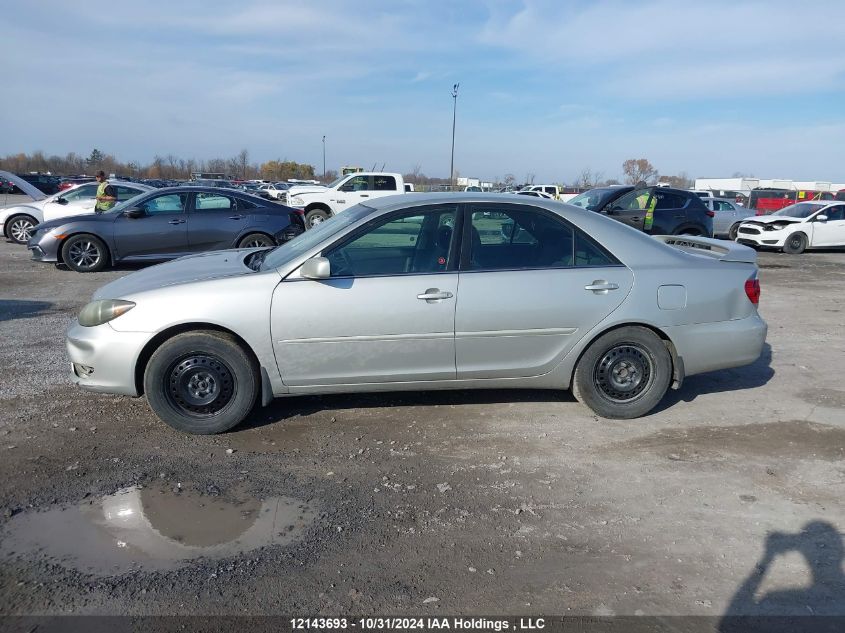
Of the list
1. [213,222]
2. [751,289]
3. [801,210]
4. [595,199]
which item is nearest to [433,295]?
[751,289]

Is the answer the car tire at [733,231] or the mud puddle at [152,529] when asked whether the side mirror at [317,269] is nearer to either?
the mud puddle at [152,529]

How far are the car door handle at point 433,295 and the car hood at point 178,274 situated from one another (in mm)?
1238

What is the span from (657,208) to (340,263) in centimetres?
1238

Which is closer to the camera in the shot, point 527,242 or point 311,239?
point 527,242

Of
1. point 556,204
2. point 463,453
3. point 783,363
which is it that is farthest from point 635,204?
point 463,453

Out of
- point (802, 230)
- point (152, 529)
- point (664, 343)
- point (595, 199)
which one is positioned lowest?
point (152, 529)

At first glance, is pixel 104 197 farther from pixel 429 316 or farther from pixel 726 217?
pixel 726 217

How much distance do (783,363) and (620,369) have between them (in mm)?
2738

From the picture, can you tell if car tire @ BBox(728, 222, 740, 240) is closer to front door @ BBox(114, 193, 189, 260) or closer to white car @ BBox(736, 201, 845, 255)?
white car @ BBox(736, 201, 845, 255)

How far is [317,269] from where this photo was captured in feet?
14.8

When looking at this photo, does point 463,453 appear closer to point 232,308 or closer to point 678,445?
point 678,445

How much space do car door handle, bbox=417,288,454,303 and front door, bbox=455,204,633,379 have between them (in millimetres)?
116

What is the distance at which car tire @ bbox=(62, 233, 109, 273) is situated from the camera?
11188 mm

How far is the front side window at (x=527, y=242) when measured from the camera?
4941 mm
